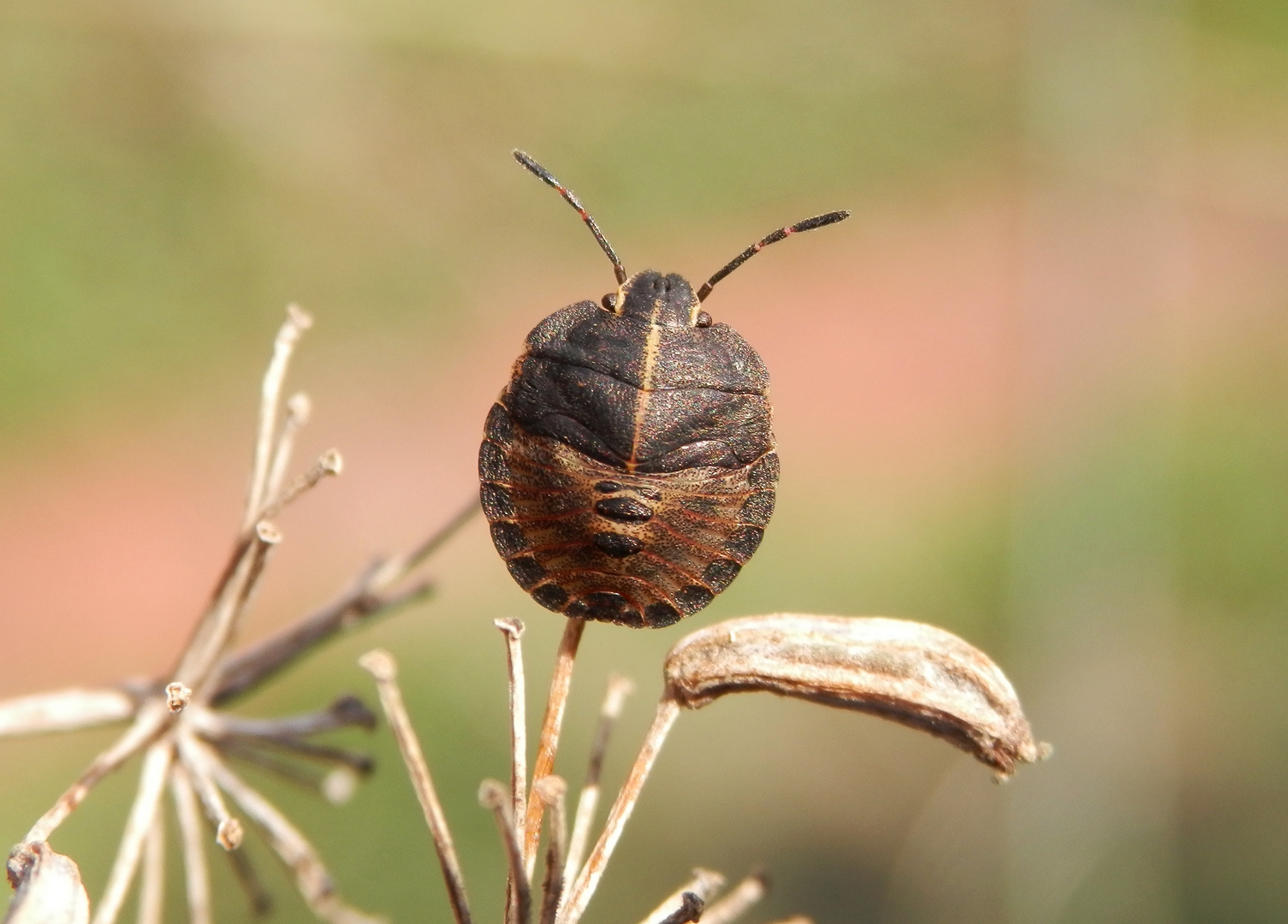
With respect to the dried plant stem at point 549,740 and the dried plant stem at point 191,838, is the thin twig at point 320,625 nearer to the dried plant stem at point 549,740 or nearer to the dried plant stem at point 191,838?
the dried plant stem at point 191,838

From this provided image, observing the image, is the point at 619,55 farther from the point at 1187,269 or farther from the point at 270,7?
the point at 1187,269

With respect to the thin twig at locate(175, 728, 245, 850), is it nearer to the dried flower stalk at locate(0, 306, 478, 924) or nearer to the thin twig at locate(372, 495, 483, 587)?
the dried flower stalk at locate(0, 306, 478, 924)

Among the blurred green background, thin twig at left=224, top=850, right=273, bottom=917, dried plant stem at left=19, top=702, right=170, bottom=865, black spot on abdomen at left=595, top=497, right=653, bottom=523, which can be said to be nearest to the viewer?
dried plant stem at left=19, top=702, right=170, bottom=865

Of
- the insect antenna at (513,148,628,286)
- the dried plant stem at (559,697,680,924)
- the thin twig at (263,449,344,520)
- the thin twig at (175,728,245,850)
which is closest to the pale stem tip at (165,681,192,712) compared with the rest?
the thin twig at (175,728,245,850)

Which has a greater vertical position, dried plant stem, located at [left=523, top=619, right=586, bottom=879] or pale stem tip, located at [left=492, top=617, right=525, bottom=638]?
pale stem tip, located at [left=492, top=617, right=525, bottom=638]

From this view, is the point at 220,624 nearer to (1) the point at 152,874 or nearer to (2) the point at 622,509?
(1) the point at 152,874

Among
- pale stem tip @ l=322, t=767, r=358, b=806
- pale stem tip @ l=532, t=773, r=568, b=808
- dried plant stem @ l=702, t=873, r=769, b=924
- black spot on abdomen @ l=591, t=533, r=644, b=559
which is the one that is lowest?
dried plant stem @ l=702, t=873, r=769, b=924

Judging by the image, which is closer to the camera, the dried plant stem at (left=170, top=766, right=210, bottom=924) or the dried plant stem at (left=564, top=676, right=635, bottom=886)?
the dried plant stem at (left=564, top=676, right=635, bottom=886)
